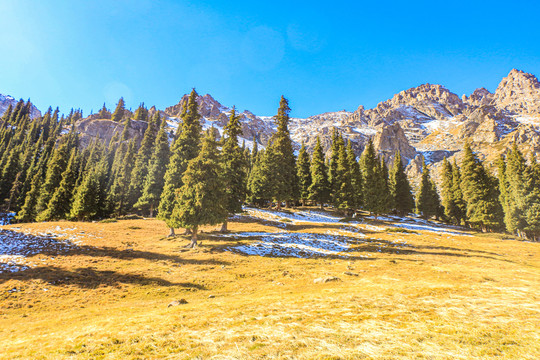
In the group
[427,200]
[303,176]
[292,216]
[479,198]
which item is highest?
[303,176]

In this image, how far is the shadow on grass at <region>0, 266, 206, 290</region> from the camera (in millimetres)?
14695

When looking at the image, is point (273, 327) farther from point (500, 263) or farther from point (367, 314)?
point (500, 263)

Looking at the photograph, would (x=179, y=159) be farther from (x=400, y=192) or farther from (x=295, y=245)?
(x=400, y=192)

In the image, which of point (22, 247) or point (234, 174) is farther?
point (234, 174)

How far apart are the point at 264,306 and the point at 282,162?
3551 centimetres

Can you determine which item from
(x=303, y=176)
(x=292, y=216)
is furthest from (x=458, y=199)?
(x=292, y=216)

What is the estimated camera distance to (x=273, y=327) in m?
7.49

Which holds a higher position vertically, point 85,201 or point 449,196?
point 449,196

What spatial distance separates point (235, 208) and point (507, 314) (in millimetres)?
26498

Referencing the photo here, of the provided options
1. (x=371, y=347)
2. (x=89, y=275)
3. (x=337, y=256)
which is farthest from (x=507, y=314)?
(x=89, y=275)

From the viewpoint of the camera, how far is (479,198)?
44938mm

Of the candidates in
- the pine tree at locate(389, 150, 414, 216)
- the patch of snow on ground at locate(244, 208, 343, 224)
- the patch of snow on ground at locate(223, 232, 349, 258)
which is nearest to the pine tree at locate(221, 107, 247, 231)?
the patch of snow on ground at locate(223, 232, 349, 258)

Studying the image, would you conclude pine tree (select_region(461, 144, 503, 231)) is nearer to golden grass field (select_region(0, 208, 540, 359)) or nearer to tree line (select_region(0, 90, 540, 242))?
tree line (select_region(0, 90, 540, 242))

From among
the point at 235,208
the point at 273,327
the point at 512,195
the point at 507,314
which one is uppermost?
the point at 512,195
